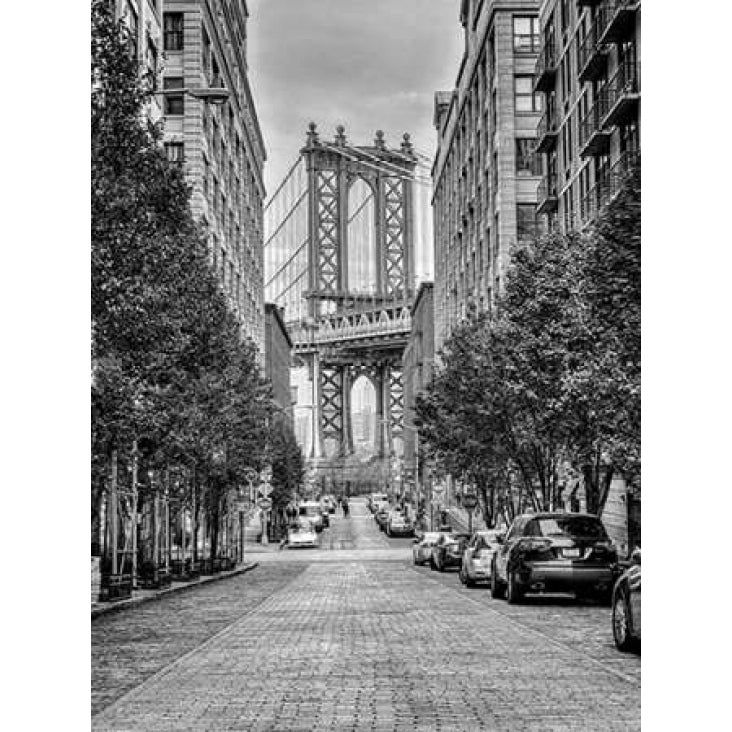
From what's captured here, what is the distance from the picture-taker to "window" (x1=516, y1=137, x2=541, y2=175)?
246 feet

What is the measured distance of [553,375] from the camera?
117 feet

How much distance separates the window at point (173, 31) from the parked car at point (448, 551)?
28894 millimetres

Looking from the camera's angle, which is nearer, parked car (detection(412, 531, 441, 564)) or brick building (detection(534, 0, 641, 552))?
brick building (detection(534, 0, 641, 552))

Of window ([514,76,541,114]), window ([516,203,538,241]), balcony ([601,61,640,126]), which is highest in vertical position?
window ([514,76,541,114])

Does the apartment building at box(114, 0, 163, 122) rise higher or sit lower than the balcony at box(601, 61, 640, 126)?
higher

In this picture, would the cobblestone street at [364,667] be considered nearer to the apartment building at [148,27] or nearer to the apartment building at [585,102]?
the apartment building at [585,102]

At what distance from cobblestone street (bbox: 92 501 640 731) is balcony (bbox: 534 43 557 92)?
38715 mm

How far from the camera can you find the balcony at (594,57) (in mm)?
50156

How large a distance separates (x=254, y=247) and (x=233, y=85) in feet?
64.0

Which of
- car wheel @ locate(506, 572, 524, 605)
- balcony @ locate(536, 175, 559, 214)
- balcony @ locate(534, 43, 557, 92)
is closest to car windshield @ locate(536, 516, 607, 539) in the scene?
car wheel @ locate(506, 572, 524, 605)

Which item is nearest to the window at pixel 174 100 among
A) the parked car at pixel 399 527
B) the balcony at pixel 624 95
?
the balcony at pixel 624 95

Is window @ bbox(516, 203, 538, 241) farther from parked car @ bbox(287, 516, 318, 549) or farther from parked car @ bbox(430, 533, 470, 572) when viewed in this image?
parked car @ bbox(430, 533, 470, 572)

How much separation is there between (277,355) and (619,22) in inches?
4171
